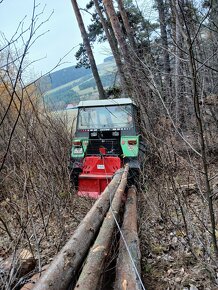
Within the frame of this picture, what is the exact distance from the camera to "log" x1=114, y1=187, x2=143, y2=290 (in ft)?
7.91

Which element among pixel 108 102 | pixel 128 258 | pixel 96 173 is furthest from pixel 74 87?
pixel 128 258

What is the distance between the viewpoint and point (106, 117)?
6496 millimetres

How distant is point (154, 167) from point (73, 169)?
1.85 meters

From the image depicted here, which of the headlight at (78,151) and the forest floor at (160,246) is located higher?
the headlight at (78,151)

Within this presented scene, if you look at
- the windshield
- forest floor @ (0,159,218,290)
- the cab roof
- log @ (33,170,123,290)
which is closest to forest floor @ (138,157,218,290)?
forest floor @ (0,159,218,290)

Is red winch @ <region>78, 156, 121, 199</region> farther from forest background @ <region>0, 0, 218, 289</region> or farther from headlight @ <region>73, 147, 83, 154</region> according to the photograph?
forest background @ <region>0, 0, 218, 289</region>

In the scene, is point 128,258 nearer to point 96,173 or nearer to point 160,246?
point 160,246

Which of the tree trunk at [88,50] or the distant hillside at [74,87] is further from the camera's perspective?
the tree trunk at [88,50]

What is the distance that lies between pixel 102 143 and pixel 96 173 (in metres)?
0.78

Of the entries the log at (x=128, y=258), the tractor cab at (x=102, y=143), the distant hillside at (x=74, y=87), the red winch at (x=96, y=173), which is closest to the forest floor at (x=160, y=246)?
the log at (x=128, y=258)

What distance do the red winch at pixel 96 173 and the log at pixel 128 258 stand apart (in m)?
1.59

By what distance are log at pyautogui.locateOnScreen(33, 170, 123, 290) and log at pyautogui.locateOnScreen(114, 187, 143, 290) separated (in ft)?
1.18

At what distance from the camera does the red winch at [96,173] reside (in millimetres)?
5828

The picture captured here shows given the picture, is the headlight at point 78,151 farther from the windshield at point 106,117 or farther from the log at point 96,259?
the log at point 96,259
